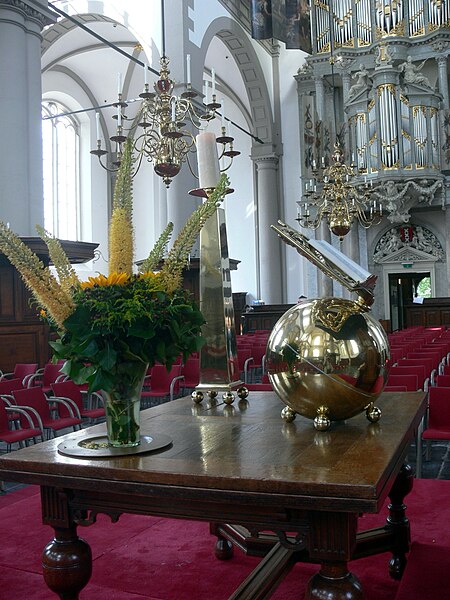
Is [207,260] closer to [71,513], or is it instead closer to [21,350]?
[71,513]

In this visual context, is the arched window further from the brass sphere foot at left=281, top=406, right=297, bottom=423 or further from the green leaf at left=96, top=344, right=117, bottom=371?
the green leaf at left=96, top=344, right=117, bottom=371

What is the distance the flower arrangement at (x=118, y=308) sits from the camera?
1.71 meters

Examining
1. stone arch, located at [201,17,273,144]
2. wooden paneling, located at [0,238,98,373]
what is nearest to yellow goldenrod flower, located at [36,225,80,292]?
wooden paneling, located at [0,238,98,373]

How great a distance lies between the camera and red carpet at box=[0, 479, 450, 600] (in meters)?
2.40

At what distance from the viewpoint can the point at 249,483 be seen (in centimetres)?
143

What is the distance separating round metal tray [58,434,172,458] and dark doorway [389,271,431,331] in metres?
18.1

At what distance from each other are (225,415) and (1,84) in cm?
908

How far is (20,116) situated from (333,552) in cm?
977

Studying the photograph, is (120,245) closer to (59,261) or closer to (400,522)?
(59,261)

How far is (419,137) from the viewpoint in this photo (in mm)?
17453

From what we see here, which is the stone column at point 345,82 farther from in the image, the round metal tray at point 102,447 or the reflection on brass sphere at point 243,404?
the round metal tray at point 102,447

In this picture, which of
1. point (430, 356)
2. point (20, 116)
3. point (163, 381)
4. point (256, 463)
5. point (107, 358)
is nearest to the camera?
point (256, 463)

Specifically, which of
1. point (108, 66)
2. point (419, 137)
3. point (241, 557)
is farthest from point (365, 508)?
point (108, 66)

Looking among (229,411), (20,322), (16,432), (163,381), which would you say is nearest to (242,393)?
(229,411)
